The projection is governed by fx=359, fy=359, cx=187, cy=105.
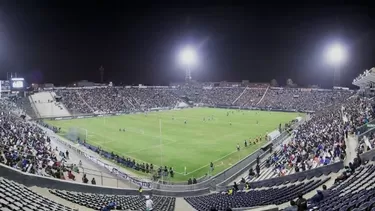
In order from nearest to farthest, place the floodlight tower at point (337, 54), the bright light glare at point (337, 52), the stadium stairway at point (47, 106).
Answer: the stadium stairway at point (47, 106) < the bright light glare at point (337, 52) < the floodlight tower at point (337, 54)

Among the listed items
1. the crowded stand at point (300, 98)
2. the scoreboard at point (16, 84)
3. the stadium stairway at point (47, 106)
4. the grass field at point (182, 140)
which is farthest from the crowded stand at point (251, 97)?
the scoreboard at point (16, 84)

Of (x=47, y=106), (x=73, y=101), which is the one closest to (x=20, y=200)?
(x=47, y=106)

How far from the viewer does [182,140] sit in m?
43.4

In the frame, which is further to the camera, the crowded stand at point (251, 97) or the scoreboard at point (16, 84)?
the crowded stand at point (251, 97)

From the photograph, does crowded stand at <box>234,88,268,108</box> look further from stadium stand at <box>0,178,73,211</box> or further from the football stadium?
stadium stand at <box>0,178,73,211</box>

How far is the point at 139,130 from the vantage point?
168ft

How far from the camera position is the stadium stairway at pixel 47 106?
2768 inches

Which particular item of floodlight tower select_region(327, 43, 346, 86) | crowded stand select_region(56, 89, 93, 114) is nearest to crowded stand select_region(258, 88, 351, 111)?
floodlight tower select_region(327, 43, 346, 86)

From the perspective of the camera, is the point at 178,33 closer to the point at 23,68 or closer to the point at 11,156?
the point at 23,68

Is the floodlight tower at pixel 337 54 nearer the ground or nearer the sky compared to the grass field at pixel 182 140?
nearer the sky

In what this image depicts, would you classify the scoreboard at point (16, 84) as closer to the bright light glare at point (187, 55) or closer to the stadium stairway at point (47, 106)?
the stadium stairway at point (47, 106)

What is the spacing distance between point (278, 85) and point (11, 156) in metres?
88.4

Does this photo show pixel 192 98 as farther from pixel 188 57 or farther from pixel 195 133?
pixel 195 133

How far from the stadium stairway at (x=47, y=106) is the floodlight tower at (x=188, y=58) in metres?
44.7
